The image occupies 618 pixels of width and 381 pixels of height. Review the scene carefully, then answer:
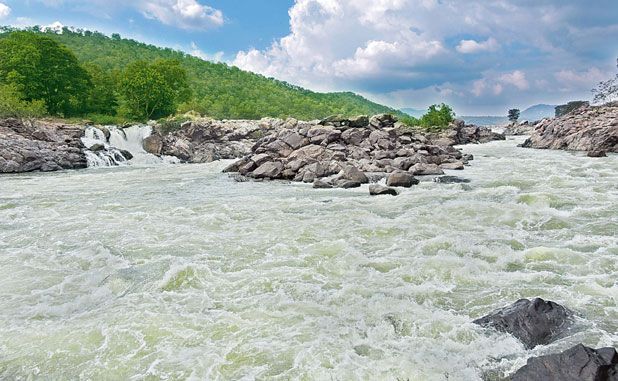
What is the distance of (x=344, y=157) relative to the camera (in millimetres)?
30016

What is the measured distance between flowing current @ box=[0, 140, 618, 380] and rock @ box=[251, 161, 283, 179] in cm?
892

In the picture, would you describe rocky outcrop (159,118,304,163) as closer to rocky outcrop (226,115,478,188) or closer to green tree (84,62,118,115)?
rocky outcrop (226,115,478,188)

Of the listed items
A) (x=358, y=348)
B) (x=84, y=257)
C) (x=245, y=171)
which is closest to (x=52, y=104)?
(x=245, y=171)

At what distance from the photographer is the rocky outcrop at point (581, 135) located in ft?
123

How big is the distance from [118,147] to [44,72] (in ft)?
72.8

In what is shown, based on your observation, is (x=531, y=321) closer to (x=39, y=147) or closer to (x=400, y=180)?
(x=400, y=180)

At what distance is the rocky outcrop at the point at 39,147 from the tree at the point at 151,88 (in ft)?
81.6

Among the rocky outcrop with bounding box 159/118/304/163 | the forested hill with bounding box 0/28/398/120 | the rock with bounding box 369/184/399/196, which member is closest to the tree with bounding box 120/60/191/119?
the forested hill with bounding box 0/28/398/120

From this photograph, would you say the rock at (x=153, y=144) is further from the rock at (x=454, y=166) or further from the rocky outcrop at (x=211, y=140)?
the rock at (x=454, y=166)

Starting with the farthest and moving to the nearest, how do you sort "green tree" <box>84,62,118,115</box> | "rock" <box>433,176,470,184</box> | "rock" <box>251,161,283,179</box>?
"green tree" <box>84,62,118,115</box>, "rock" <box>251,161,283,179</box>, "rock" <box>433,176,470,184</box>

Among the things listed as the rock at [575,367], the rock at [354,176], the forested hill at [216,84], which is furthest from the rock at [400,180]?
the forested hill at [216,84]

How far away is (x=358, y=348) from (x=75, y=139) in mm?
41371

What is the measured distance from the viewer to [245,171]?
28266mm

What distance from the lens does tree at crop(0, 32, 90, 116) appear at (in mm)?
53375
